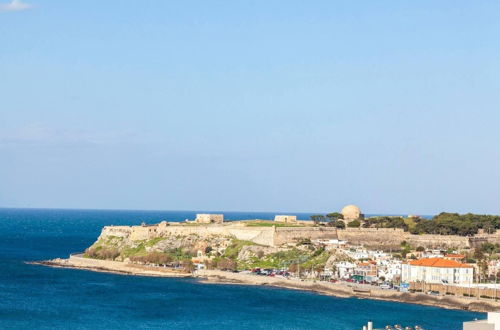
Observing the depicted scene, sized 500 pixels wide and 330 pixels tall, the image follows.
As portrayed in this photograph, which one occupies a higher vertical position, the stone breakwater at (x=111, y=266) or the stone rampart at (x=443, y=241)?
the stone rampart at (x=443, y=241)

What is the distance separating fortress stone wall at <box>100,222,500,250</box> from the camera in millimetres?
105875

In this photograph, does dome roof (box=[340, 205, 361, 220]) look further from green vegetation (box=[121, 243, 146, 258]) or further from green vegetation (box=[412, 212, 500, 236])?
green vegetation (box=[121, 243, 146, 258])

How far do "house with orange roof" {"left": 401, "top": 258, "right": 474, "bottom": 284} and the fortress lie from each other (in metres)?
17.6

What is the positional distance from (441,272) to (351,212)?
45.4 meters

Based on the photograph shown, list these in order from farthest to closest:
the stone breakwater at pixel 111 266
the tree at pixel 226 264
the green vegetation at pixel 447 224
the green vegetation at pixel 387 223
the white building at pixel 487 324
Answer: the green vegetation at pixel 387 223 < the green vegetation at pixel 447 224 < the stone breakwater at pixel 111 266 < the tree at pixel 226 264 < the white building at pixel 487 324

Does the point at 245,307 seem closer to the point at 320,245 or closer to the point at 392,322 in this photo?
the point at 392,322

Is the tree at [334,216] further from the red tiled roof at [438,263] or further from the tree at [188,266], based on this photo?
the red tiled roof at [438,263]

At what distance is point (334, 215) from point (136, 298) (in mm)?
49400

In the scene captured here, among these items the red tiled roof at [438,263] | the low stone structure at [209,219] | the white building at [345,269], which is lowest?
the white building at [345,269]

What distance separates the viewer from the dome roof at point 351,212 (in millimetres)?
130750

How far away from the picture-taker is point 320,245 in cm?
10600

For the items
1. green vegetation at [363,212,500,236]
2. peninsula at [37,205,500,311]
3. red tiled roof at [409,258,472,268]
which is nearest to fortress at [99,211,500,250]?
peninsula at [37,205,500,311]

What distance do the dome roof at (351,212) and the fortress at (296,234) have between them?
13.1 m

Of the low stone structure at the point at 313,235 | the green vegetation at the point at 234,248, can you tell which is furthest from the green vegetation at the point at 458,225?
the green vegetation at the point at 234,248
